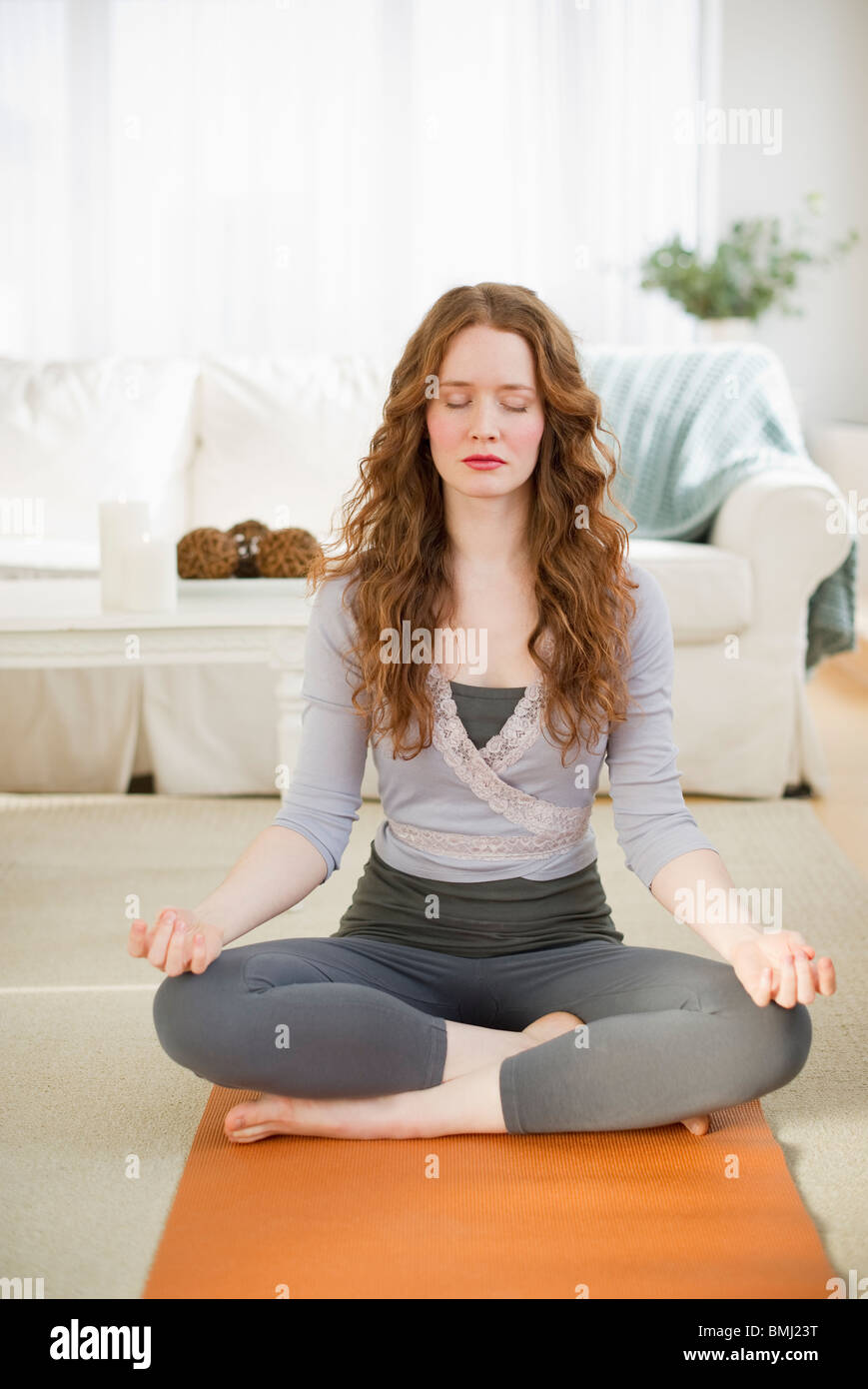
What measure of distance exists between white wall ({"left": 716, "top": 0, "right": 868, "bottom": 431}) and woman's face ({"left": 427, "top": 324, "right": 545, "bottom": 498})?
311cm

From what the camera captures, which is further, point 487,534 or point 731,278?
point 731,278

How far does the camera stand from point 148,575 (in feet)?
6.55

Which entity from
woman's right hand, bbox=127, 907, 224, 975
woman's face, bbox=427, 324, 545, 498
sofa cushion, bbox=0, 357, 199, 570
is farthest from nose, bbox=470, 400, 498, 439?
sofa cushion, bbox=0, 357, 199, 570

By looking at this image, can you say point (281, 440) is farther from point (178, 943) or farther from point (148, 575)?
point (178, 943)

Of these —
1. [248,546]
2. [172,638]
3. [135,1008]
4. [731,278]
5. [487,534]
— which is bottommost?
[135,1008]

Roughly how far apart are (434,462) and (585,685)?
27 cm

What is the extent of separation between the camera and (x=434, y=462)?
1379 millimetres

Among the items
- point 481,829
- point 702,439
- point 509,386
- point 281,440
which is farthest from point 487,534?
point 281,440

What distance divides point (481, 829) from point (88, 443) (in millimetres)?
1982

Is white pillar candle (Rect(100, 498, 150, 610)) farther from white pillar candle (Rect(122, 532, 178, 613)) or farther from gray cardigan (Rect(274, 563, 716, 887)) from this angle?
gray cardigan (Rect(274, 563, 716, 887))

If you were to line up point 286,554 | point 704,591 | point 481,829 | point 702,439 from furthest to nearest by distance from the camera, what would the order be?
point 702,439
point 704,591
point 286,554
point 481,829

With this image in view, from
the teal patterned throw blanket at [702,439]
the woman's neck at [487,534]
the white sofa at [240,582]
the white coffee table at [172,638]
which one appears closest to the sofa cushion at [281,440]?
the white sofa at [240,582]

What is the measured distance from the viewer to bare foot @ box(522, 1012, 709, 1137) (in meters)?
1.28

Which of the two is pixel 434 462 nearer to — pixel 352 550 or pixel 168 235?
pixel 352 550
